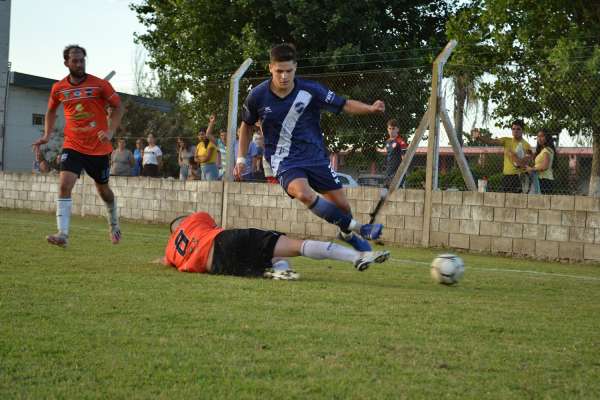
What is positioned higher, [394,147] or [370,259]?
[394,147]

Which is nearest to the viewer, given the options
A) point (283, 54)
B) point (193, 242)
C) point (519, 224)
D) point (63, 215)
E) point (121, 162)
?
point (283, 54)

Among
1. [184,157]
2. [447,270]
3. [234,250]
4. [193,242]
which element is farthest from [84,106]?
[184,157]

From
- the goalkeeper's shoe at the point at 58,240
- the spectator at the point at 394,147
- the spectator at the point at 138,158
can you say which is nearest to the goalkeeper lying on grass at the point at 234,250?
the goalkeeper's shoe at the point at 58,240

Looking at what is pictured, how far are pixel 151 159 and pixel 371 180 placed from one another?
6.22 m

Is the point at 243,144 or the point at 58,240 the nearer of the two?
the point at 243,144

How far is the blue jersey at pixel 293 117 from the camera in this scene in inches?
269

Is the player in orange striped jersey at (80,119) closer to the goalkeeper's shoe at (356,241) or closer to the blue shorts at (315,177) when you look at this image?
the blue shorts at (315,177)

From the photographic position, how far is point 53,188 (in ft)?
61.2

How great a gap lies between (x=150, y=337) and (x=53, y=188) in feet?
51.1

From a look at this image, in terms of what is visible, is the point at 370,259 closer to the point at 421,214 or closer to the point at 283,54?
the point at 283,54

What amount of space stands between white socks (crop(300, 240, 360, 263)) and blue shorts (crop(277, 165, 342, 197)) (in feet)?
2.32

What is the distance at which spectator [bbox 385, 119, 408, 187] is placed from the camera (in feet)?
40.1

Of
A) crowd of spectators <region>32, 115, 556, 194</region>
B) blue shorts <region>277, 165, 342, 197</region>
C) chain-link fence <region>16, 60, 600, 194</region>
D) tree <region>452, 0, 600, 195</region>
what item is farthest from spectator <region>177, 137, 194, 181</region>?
blue shorts <region>277, 165, 342, 197</region>

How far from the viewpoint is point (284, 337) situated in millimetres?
4113
